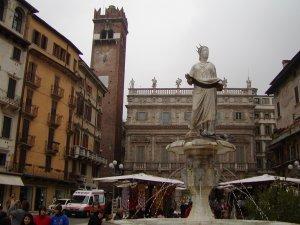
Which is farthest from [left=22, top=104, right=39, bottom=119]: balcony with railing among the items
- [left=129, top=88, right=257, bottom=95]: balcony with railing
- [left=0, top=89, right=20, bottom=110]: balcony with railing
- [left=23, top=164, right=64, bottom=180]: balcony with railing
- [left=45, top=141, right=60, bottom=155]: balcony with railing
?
[left=129, top=88, right=257, bottom=95]: balcony with railing

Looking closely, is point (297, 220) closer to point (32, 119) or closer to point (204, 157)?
point (204, 157)

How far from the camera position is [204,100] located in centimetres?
1102

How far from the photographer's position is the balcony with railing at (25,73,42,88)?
33.4 meters

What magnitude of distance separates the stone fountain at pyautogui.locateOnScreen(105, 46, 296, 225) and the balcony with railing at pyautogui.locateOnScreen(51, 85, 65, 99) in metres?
27.7

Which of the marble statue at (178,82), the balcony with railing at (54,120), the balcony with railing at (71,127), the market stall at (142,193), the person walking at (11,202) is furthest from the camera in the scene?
the marble statue at (178,82)

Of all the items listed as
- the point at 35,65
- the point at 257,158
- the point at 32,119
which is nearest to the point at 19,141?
the point at 32,119

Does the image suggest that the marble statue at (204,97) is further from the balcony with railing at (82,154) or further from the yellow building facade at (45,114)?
the balcony with railing at (82,154)

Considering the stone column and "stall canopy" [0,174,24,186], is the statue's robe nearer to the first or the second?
the stone column

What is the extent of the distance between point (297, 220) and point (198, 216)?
4.38 metres

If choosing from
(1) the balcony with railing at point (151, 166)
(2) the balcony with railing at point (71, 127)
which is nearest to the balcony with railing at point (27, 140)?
(2) the balcony with railing at point (71, 127)

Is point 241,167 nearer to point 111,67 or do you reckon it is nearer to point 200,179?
point 111,67

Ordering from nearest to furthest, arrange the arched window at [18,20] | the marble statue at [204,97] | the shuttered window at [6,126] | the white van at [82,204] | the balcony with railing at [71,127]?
the marble statue at [204,97], the white van at [82,204], the shuttered window at [6,126], the arched window at [18,20], the balcony with railing at [71,127]

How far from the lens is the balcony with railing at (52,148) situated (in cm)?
3545

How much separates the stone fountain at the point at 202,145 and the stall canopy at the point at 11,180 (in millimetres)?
20820
